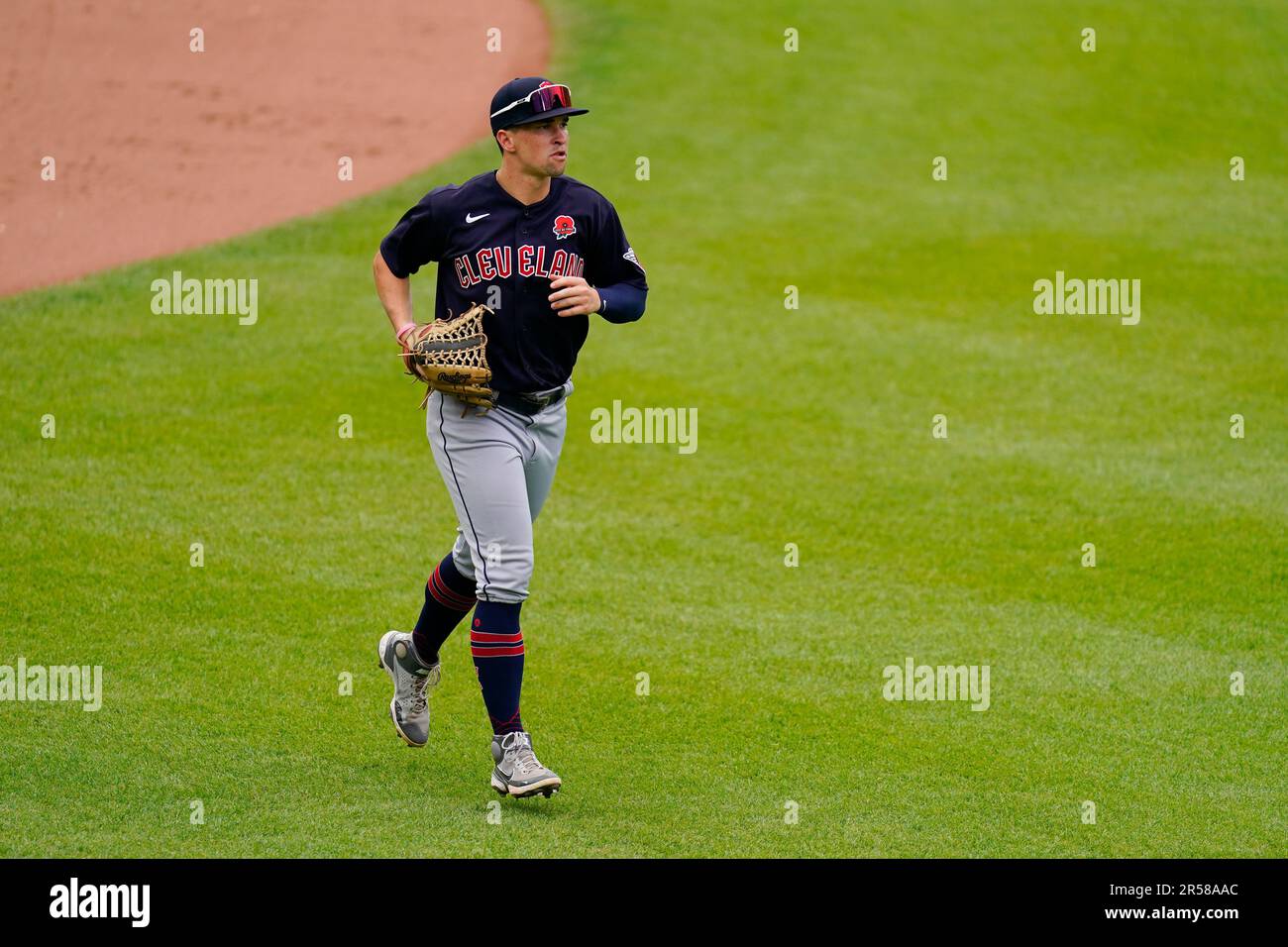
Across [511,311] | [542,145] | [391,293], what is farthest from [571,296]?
[391,293]

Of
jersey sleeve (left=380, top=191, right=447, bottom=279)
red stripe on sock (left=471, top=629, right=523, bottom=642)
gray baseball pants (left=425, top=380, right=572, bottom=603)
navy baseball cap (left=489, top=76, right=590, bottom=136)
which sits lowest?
red stripe on sock (left=471, top=629, right=523, bottom=642)

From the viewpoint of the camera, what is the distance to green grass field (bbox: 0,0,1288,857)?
628 cm

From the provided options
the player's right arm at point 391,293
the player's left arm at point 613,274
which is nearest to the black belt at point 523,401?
the player's left arm at point 613,274


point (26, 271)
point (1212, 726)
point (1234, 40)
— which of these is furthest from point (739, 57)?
point (1212, 726)

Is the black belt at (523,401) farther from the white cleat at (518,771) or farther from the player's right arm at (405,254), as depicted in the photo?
the white cleat at (518,771)

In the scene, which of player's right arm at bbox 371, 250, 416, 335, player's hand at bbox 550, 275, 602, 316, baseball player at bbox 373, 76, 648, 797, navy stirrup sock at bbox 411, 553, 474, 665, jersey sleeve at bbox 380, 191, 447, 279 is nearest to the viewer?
player's hand at bbox 550, 275, 602, 316

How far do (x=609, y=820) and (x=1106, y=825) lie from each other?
2.03m

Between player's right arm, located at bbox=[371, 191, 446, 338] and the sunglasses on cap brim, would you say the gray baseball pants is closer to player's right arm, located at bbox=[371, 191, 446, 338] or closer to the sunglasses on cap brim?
player's right arm, located at bbox=[371, 191, 446, 338]

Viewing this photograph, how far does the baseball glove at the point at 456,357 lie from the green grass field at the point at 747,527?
1.67 m

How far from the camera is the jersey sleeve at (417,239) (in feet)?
20.4

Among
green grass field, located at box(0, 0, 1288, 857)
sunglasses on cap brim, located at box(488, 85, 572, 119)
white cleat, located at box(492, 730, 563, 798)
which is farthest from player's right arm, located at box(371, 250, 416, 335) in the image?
green grass field, located at box(0, 0, 1288, 857)

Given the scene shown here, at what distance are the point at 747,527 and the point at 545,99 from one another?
4373 mm

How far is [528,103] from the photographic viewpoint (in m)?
6.00

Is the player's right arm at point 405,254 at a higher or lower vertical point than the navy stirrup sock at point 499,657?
higher
